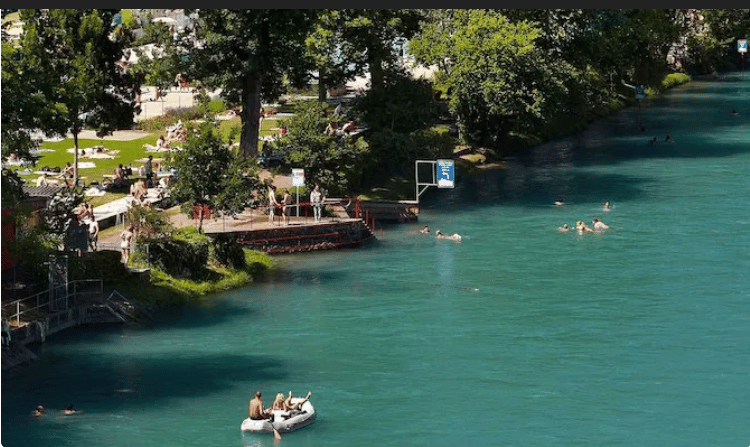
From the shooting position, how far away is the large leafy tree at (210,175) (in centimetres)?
6003

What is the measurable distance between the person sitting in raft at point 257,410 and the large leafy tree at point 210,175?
2267 cm

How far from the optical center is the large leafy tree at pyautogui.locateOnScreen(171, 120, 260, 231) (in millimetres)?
60031

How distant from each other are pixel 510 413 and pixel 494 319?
12.9m

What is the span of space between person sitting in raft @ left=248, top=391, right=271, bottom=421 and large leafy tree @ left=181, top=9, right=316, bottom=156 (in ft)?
→ 119

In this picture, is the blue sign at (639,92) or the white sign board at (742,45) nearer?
the blue sign at (639,92)

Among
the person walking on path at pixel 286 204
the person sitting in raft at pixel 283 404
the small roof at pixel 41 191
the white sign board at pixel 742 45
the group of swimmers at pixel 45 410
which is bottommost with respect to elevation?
the group of swimmers at pixel 45 410

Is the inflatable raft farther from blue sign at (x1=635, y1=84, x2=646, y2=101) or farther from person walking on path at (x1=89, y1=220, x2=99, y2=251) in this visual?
blue sign at (x1=635, y1=84, x2=646, y2=101)

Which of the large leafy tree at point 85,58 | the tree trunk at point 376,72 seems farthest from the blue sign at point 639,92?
the large leafy tree at point 85,58

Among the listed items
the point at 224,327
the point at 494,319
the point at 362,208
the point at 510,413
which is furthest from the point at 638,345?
the point at 362,208

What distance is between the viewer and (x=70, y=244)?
52625 mm

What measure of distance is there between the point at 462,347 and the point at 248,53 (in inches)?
1173

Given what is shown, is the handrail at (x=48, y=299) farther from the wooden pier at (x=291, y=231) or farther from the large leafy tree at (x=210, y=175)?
the wooden pier at (x=291, y=231)

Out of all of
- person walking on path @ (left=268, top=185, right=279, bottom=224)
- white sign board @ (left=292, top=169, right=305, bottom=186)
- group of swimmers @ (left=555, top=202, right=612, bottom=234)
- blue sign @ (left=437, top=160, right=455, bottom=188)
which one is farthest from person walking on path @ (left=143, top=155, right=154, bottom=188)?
group of swimmers @ (left=555, top=202, right=612, bottom=234)

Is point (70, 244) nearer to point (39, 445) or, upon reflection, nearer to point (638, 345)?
point (39, 445)
